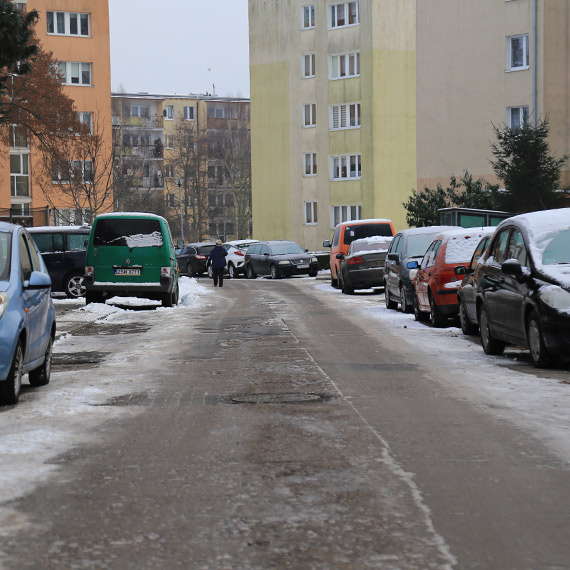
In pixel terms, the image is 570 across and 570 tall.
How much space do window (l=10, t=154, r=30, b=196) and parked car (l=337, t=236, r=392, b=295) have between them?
1397 inches

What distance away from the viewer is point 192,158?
11375 centimetres

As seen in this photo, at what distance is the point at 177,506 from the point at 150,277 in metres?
18.5

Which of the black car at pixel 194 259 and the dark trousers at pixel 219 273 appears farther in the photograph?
the black car at pixel 194 259

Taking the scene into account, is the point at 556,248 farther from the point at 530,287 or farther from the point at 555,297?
the point at 555,297

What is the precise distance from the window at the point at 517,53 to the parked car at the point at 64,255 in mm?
27831

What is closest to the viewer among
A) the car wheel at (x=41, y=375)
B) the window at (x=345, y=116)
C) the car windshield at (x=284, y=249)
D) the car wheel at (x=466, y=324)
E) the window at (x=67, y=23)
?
the car wheel at (x=41, y=375)

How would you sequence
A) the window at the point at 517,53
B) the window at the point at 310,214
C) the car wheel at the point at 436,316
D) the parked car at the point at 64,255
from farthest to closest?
the window at the point at 310,214, the window at the point at 517,53, the parked car at the point at 64,255, the car wheel at the point at 436,316

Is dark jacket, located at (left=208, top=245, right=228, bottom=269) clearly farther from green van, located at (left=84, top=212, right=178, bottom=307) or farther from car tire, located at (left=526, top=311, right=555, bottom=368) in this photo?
car tire, located at (left=526, top=311, right=555, bottom=368)

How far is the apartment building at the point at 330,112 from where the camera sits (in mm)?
64938

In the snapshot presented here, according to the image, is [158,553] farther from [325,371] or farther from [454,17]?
[454,17]

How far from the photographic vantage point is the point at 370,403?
29.8 feet

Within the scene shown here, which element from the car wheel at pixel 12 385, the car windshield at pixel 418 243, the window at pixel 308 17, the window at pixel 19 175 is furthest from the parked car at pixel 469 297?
the window at pixel 308 17

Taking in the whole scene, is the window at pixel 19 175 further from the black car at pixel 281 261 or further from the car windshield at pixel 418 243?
the car windshield at pixel 418 243

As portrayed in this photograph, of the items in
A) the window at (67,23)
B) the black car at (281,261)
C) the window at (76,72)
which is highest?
the window at (67,23)
